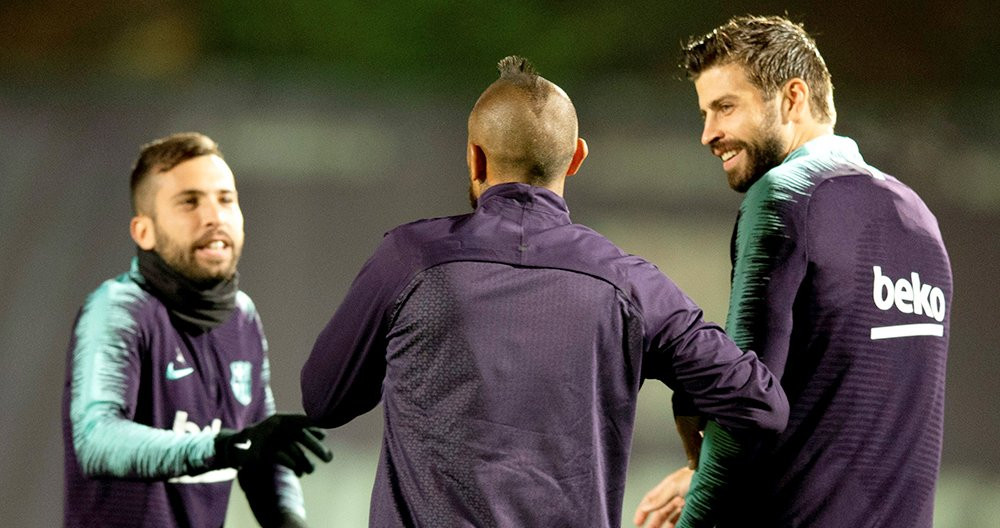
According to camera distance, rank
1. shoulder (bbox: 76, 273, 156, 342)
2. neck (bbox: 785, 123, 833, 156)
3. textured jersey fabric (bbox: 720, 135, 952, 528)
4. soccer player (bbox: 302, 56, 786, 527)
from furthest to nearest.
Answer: shoulder (bbox: 76, 273, 156, 342) → neck (bbox: 785, 123, 833, 156) → textured jersey fabric (bbox: 720, 135, 952, 528) → soccer player (bbox: 302, 56, 786, 527)

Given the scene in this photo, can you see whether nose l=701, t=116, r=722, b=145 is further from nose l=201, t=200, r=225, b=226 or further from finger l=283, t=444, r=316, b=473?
nose l=201, t=200, r=225, b=226

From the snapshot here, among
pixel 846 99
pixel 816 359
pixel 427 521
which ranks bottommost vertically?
pixel 427 521

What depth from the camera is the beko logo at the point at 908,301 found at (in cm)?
186

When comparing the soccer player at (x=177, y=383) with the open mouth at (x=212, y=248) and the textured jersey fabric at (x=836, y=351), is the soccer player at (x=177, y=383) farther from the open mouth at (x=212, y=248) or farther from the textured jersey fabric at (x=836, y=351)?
the textured jersey fabric at (x=836, y=351)

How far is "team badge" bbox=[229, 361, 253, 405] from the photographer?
253cm

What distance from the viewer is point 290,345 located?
4473 mm

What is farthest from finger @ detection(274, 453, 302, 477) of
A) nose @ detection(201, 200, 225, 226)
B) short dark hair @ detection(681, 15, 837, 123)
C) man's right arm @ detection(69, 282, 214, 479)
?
short dark hair @ detection(681, 15, 837, 123)

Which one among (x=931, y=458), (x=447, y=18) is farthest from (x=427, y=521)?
(x=447, y=18)

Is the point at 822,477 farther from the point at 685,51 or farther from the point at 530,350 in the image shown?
the point at 685,51

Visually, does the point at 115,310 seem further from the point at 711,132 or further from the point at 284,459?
the point at 711,132

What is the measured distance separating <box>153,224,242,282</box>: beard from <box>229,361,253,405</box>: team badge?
198 millimetres

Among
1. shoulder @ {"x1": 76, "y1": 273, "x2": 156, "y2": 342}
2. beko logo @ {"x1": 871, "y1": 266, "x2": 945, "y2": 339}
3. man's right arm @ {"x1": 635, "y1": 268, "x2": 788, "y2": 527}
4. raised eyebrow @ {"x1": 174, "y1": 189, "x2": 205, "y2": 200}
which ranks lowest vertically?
man's right arm @ {"x1": 635, "y1": 268, "x2": 788, "y2": 527}

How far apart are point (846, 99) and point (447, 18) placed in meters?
1.67

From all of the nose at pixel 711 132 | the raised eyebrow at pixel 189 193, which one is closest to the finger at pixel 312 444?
the raised eyebrow at pixel 189 193
